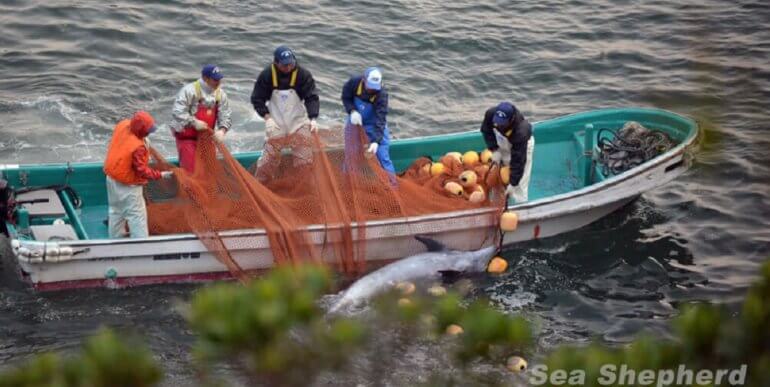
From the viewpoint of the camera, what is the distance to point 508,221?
39.4 feet

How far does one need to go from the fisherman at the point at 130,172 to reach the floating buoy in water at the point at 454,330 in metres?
7.45

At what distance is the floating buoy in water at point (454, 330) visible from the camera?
395 cm

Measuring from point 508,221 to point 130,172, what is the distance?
4.59 metres

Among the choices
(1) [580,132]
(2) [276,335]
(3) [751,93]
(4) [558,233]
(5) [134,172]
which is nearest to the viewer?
(2) [276,335]

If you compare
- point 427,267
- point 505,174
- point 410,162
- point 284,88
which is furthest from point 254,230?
point 505,174

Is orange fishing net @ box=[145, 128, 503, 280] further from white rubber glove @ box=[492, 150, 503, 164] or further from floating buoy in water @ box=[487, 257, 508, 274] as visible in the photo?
floating buoy in water @ box=[487, 257, 508, 274]

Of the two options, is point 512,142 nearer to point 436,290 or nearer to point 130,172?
point 436,290

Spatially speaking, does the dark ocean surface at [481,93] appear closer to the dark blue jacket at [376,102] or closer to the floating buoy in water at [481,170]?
the floating buoy in water at [481,170]

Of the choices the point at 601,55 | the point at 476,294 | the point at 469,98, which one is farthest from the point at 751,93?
the point at 476,294

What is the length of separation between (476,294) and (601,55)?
884cm

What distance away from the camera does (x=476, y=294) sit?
12023 millimetres

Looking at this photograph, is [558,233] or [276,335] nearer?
[276,335]

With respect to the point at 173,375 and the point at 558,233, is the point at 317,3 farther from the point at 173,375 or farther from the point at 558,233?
the point at 173,375

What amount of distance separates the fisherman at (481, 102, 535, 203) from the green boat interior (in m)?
0.98
